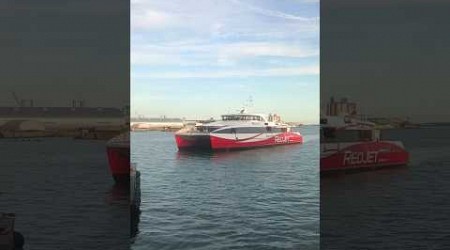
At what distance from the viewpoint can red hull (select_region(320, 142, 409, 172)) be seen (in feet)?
27.0

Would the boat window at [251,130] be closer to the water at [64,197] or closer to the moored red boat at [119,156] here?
the water at [64,197]

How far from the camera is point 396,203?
321 inches

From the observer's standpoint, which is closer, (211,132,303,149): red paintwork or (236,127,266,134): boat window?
(211,132,303,149): red paintwork

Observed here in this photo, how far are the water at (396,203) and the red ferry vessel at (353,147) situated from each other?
0.64ft

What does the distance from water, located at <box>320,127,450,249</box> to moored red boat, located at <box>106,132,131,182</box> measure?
2853 mm

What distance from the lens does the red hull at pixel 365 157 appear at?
8234 millimetres

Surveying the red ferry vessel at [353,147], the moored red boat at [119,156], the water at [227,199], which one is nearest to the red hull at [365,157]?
the red ferry vessel at [353,147]

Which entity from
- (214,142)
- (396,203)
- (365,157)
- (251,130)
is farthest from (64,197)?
(251,130)

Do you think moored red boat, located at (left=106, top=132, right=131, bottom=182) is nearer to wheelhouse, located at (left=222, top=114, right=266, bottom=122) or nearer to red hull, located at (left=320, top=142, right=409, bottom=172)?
red hull, located at (left=320, top=142, right=409, bottom=172)

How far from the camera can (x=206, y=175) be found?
→ 19.5 m

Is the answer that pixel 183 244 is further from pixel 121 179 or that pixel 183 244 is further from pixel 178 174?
pixel 178 174

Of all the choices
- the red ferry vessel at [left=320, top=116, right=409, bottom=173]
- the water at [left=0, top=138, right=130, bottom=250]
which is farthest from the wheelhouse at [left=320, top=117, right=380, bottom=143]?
the water at [left=0, top=138, right=130, bottom=250]

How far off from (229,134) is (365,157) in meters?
16.3

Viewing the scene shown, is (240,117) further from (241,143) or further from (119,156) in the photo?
(119,156)
